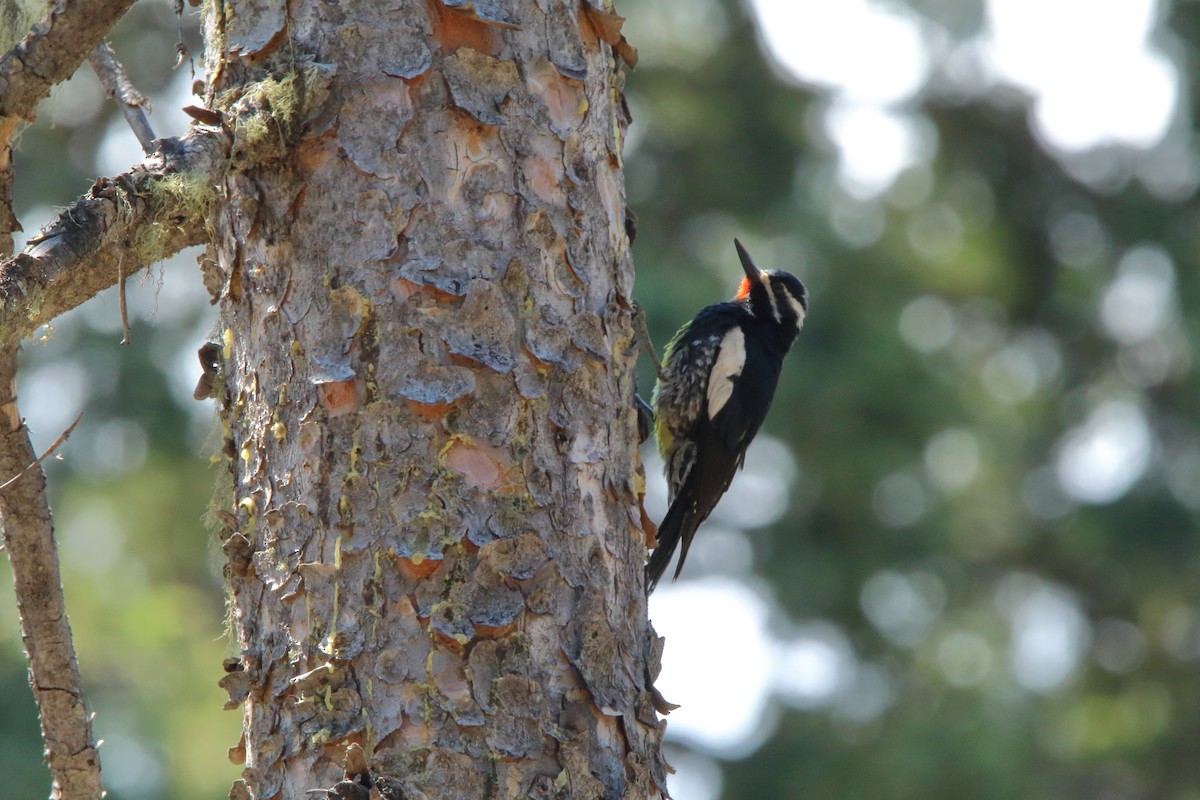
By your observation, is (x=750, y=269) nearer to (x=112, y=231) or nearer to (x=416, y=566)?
(x=416, y=566)

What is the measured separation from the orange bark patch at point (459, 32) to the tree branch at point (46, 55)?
22.2 inches

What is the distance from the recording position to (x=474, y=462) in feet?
7.54

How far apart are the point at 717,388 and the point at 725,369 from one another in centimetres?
9

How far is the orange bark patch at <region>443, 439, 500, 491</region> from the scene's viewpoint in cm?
229

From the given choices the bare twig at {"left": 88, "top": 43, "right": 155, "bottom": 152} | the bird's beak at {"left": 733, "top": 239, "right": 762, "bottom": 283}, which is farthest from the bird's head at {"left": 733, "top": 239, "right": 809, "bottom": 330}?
the bare twig at {"left": 88, "top": 43, "right": 155, "bottom": 152}

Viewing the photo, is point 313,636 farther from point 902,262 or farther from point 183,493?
point 902,262

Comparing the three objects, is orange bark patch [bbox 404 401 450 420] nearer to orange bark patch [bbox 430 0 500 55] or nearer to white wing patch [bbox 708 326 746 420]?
orange bark patch [bbox 430 0 500 55]

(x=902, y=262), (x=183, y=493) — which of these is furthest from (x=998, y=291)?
(x=183, y=493)

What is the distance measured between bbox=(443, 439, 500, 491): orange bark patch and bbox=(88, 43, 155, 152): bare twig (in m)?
0.96

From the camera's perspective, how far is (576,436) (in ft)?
7.97

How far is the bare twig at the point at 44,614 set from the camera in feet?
7.41

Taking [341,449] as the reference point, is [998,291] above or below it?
above

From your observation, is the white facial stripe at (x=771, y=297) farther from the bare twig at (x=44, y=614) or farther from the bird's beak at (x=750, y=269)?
the bare twig at (x=44, y=614)

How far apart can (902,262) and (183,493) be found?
486cm
